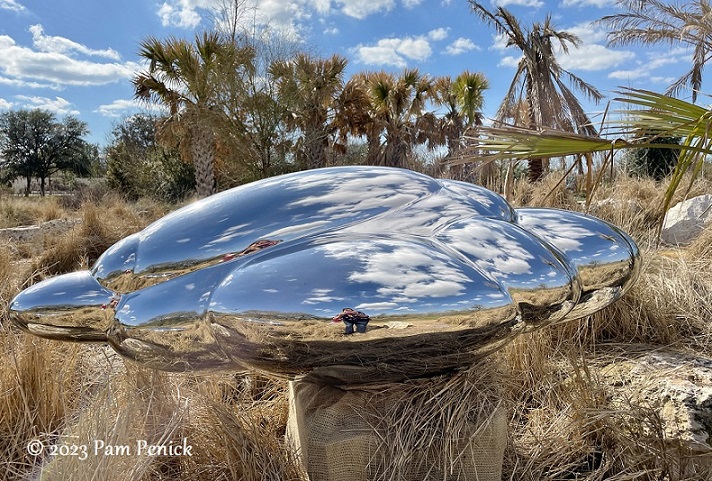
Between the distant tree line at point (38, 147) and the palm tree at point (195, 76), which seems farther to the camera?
the distant tree line at point (38, 147)

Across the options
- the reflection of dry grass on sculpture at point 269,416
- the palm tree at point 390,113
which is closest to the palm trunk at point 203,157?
the palm tree at point 390,113

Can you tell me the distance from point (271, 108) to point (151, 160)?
7578 millimetres

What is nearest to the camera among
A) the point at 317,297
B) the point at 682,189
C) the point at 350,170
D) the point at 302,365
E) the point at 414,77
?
the point at 317,297

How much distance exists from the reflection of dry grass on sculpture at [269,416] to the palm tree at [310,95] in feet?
37.3

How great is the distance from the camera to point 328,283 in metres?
0.96

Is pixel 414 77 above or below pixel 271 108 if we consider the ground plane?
above

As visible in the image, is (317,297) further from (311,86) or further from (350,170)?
(311,86)

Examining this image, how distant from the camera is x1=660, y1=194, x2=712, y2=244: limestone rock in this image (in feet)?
14.0

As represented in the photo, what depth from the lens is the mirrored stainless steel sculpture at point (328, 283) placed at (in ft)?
3.17

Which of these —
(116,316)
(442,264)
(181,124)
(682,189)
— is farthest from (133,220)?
(181,124)

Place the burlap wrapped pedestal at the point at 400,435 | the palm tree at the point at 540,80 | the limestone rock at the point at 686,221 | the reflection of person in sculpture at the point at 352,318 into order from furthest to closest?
the palm tree at the point at 540,80
the limestone rock at the point at 686,221
the burlap wrapped pedestal at the point at 400,435
the reflection of person in sculpture at the point at 352,318

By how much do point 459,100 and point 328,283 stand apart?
14810mm

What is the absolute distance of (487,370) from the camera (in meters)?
1.36

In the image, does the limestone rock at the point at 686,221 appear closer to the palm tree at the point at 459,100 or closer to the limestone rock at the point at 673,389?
the limestone rock at the point at 673,389
